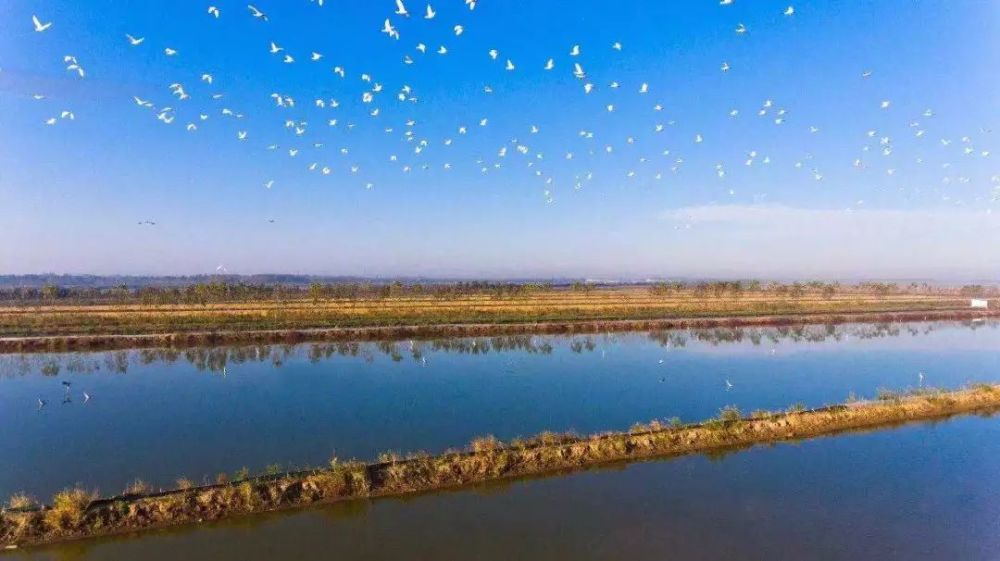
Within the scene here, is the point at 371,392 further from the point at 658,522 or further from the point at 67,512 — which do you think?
the point at 658,522

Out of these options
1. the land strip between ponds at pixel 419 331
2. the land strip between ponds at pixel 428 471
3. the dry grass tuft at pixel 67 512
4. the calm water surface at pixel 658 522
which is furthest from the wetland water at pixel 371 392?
the calm water surface at pixel 658 522

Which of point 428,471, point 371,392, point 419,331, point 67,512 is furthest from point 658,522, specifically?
point 419,331

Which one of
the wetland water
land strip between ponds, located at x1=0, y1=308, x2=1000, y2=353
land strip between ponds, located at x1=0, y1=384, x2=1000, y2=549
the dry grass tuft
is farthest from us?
land strip between ponds, located at x1=0, y1=308, x2=1000, y2=353

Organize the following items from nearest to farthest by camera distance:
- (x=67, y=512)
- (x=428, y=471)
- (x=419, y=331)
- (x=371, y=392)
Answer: (x=67, y=512) → (x=428, y=471) → (x=371, y=392) → (x=419, y=331)

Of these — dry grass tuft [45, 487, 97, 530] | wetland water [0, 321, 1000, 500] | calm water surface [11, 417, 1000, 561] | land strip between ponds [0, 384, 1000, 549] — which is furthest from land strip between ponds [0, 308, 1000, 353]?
calm water surface [11, 417, 1000, 561]

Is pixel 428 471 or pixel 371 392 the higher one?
pixel 371 392

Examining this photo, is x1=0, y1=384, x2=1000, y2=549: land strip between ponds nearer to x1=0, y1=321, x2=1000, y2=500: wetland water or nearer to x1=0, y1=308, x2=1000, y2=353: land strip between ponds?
x1=0, y1=321, x2=1000, y2=500: wetland water
